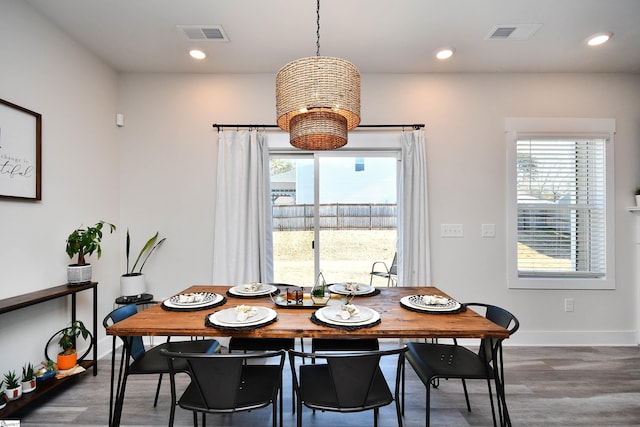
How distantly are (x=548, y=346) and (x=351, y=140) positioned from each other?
289 cm

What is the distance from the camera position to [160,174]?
3.02 metres

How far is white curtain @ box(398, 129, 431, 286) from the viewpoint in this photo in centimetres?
291

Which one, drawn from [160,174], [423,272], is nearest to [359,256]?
[423,272]

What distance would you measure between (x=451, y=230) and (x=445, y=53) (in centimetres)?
169

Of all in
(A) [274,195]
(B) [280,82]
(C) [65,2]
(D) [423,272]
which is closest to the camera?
(B) [280,82]

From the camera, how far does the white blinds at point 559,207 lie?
9.87 feet

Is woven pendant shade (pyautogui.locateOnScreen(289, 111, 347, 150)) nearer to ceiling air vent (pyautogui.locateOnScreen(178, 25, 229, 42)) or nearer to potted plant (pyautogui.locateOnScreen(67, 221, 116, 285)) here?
ceiling air vent (pyautogui.locateOnScreen(178, 25, 229, 42))

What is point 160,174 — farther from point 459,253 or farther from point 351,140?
point 459,253

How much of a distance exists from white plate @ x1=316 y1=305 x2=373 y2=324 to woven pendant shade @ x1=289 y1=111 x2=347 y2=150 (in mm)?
985

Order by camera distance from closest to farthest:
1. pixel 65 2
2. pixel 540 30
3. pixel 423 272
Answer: pixel 65 2 → pixel 540 30 → pixel 423 272

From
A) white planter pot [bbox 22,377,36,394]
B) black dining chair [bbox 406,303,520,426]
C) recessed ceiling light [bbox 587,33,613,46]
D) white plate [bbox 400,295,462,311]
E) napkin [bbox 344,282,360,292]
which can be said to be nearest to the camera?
black dining chair [bbox 406,303,520,426]

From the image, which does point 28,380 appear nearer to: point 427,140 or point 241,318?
point 241,318

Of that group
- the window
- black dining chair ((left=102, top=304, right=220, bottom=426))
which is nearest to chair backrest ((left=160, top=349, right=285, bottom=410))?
black dining chair ((left=102, top=304, right=220, bottom=426))

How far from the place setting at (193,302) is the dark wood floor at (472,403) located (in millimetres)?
790
